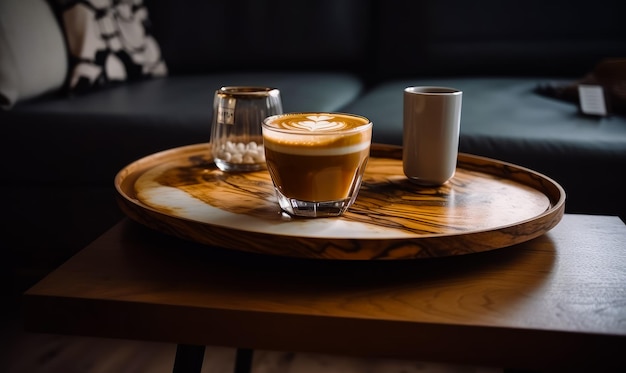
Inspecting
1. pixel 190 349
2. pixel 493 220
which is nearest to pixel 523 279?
pixel 493 220

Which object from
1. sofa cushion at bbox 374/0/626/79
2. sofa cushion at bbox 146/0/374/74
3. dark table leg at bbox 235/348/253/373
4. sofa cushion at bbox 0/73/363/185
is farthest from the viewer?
sofa cushion at bbox 146/0/374/74

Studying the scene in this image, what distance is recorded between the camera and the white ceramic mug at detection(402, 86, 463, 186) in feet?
2.53

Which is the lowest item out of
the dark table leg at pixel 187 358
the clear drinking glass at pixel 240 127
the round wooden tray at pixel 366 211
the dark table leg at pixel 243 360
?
the dark table leg at pixel 243 360

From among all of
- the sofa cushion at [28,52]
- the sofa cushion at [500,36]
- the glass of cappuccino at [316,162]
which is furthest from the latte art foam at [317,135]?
the sofa cushion at [500,36]

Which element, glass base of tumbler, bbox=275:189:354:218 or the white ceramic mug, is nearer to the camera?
glass base of tumbler, bbox=275:189:354:218

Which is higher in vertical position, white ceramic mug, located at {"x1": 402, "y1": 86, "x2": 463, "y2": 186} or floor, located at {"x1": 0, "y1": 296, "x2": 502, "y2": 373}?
white ceramic mug, located at {"x1": 402, "y1": 86, "x2": 463, "y2": 186}

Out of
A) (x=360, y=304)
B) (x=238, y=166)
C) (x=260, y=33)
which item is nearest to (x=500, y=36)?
(x=260, y=33)

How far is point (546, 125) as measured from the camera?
120cm

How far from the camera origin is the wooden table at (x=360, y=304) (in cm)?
50

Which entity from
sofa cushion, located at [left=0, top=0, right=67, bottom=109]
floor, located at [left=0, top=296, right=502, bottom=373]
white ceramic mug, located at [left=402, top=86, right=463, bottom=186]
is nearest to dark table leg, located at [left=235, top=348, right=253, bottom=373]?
floor, located at [left=0, top=296, right=502, bottom=373]

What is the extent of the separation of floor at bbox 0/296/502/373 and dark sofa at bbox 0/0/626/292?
25 centimetres

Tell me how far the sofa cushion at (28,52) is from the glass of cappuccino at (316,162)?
0.89 meters

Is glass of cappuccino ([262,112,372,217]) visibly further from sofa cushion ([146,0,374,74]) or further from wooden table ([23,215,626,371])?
sofa cushion ([146,0,374,74])

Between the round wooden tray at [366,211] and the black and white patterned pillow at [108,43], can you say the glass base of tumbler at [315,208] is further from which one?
the black and white patterned pillow at [108,43]
